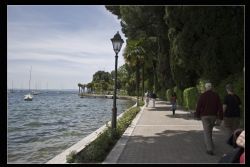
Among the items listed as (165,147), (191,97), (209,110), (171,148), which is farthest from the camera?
(191,97)

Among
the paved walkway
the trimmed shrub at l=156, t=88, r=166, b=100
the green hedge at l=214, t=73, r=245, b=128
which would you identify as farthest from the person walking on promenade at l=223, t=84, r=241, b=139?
the trimmed shrub at l=156, t=88, r=166, b=100

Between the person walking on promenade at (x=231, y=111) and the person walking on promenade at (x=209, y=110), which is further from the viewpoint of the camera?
the person walking on promenade at (x=231, y=111)

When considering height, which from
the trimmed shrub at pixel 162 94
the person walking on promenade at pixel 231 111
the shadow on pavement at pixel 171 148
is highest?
the trimmed shrub at pixel 162 94

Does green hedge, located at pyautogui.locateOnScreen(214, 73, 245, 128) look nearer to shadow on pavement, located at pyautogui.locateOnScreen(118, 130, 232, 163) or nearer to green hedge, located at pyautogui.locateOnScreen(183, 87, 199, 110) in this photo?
shadow on pavement, located at pyautogui.locateOnScreen(118, 130, 232, 163)

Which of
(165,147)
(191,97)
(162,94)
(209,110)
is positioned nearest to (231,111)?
(209,110)

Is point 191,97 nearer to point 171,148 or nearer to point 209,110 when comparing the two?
point 171,148

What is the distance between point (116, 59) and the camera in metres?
14.2

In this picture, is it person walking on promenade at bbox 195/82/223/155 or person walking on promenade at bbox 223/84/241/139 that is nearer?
person walking on promenade at bbox 195/82/223/155

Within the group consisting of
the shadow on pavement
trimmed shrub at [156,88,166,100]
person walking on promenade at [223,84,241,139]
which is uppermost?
trimmed shrub at [156,88,166,100]

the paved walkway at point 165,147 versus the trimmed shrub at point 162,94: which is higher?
the trimmed shrub at point 162,94

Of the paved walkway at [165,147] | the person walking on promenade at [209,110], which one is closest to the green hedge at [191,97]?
the paved walkway at [165,147]

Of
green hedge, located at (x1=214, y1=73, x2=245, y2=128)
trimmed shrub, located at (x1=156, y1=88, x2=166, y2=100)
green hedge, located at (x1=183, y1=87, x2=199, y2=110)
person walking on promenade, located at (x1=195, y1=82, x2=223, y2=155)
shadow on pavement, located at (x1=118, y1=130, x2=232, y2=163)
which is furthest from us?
trimmed shrub, located at (x1=156, y1=88, x2=166, y2=100)

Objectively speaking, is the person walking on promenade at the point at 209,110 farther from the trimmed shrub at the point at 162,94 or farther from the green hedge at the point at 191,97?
the trimmed shrub at the point at 162,94

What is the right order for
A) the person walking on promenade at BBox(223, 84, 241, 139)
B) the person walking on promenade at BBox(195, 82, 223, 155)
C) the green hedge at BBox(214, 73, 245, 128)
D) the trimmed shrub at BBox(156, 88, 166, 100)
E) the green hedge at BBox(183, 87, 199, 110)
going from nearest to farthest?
the person walking on promenade at BBox(195, 82, 223, 155), the person walking on promenade at BBox(223, 84, 241, 139), the green hedge at BBox(214, 73, 245, 128), the green hedge at BBox(183, 87, 199, 110), the trimmed shrub at BBox(156, 88, 166, 100)
